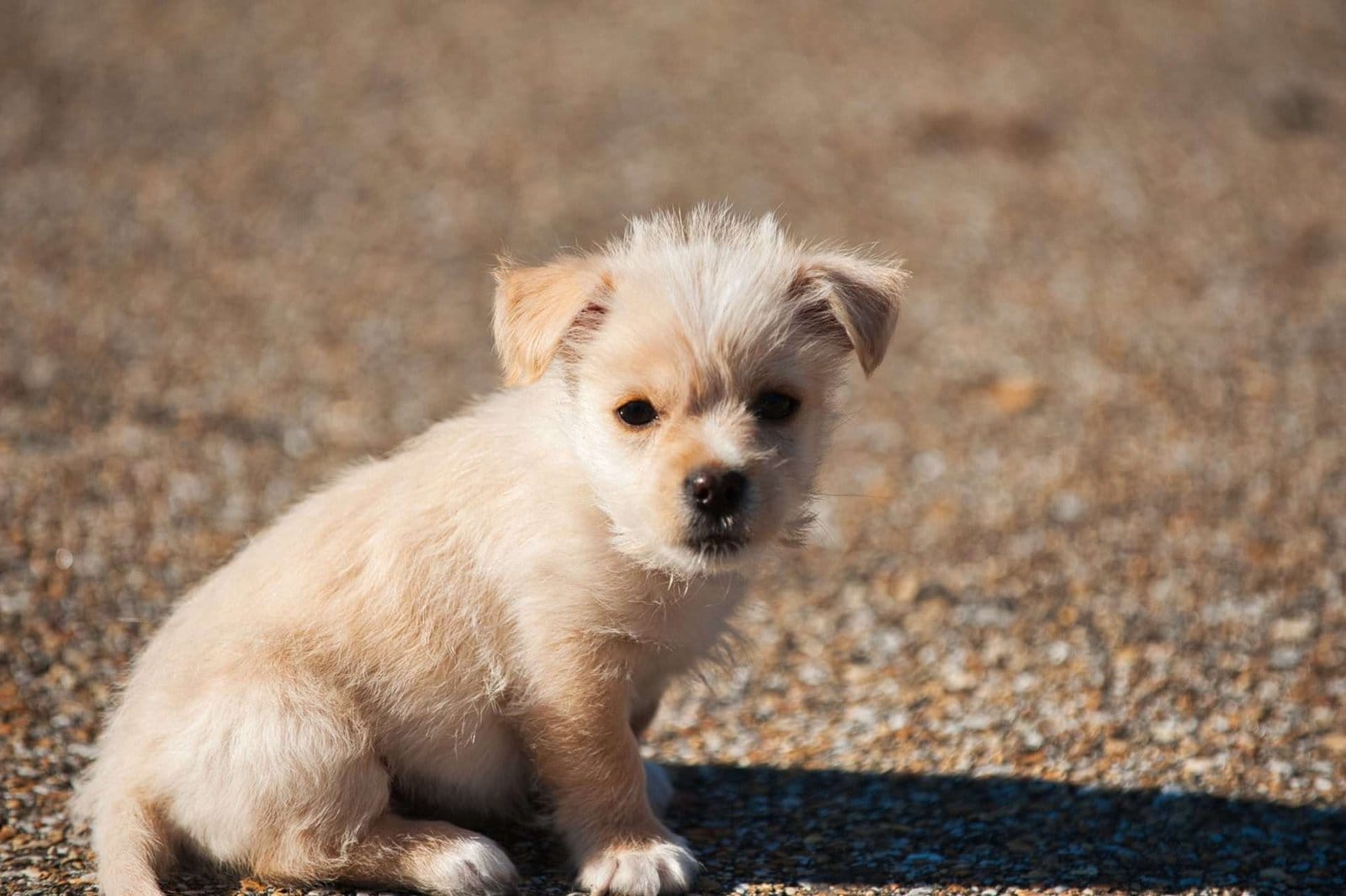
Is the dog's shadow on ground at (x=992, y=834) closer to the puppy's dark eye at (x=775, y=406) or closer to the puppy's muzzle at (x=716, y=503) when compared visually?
the puppy's muzzle at (x=716, y=503)

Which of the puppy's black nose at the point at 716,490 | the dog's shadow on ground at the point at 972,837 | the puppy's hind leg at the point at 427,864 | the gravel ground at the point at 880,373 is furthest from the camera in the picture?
the gravel ground at the point at 880,373

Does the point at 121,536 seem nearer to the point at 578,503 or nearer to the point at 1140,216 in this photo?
the point at 578,503

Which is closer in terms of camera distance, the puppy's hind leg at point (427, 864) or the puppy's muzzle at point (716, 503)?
the puppy's muzzle at point (716, 503)

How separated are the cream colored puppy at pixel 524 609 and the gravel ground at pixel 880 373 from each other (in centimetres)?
33

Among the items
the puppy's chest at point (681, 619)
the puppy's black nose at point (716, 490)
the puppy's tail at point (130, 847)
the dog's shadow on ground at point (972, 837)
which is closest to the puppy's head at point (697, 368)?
the puppy's black nose at point (716, 490)

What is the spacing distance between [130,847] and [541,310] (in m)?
2.11

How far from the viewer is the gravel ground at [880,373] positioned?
5074mm

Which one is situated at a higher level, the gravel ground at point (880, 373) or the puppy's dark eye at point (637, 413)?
the puppy's dark eye at point (637, 413)

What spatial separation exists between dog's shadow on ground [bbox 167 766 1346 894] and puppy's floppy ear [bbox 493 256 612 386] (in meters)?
Result: 1.74

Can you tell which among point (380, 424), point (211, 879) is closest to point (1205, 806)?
point (211, 879)

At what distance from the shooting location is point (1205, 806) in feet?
15.9

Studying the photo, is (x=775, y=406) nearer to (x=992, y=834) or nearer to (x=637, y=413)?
(x=637, y=413)

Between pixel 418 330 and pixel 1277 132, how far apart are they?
818 centimetres

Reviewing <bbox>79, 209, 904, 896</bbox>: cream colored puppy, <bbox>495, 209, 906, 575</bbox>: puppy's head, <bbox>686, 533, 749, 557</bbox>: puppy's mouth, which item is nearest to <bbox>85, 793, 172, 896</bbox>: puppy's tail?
<bbox>79, 209, 904, 896</bbox>: cream colored puppy
